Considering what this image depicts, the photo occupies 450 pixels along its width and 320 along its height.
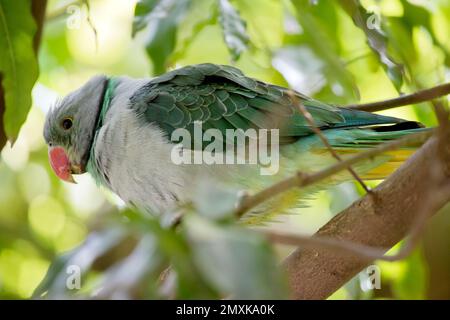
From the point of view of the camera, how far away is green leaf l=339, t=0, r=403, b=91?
8.58 feet

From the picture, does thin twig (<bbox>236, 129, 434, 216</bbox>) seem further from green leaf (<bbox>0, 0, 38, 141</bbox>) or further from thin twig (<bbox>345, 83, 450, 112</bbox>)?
green leaf (<bbox>0, 0, 38, 141</bbox>)

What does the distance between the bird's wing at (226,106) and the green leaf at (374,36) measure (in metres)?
0.31

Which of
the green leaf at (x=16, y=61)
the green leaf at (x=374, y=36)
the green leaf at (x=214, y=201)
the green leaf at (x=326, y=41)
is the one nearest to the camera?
the green leaf at (x=214, y=201)

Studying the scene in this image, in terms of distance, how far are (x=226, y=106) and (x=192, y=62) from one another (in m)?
1.07

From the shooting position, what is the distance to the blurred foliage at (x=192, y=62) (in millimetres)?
1438

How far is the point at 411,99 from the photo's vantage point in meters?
2.69

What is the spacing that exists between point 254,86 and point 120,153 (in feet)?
2.34

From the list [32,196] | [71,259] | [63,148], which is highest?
[71,259]

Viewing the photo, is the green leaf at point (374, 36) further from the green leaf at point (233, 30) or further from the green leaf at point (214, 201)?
the green leaf at point (214, 201)

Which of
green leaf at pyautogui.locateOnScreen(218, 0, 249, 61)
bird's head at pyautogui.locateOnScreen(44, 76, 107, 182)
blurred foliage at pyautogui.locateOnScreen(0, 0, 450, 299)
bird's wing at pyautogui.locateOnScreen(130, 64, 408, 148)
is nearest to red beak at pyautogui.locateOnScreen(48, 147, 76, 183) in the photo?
bird's head at pyautogui.locateOnScreen(44, 76, 107, 182)

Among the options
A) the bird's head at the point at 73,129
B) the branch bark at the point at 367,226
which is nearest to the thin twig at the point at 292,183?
the branch bark at the point at 367,226

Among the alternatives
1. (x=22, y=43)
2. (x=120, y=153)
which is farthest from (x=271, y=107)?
(x=22, y=43)

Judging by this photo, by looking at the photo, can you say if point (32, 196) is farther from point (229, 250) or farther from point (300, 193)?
point (229, 250)
